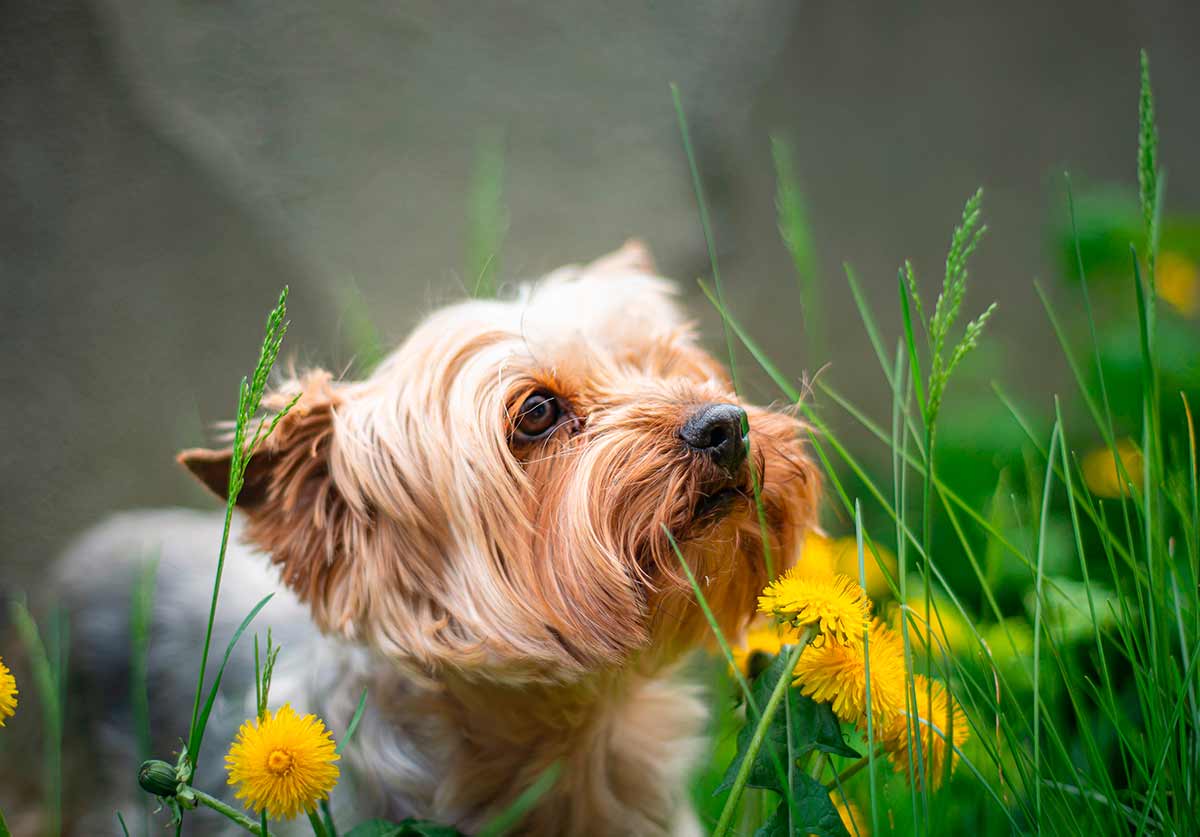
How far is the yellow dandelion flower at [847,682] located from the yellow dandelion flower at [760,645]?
0.05m

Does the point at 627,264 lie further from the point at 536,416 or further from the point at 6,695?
the point at 6,695

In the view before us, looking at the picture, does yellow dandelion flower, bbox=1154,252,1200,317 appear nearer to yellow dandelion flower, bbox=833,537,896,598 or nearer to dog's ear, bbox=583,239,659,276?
yellow dandelion flower, bbox=833,537,896,598

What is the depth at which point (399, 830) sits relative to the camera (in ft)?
4.79

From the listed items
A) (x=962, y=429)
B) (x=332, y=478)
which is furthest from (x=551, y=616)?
(x=962, y=429)

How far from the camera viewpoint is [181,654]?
235cm

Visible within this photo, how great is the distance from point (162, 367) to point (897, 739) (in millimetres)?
2360

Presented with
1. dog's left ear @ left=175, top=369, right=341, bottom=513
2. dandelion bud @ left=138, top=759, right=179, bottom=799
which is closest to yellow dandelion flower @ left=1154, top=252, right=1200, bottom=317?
dog's left ear @ left=175, top=369, right=341, bottom=513

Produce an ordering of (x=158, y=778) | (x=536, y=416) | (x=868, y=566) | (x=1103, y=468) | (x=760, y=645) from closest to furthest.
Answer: (x=158, y=778)
(x=760, y=645)
(x=536, y=416)
(x=868, y=566)
(x=1103, y=468)

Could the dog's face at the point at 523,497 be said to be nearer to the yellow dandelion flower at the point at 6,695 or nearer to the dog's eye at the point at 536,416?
the dog's eye at the point at 536,416

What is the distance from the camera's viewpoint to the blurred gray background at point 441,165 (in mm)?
2537

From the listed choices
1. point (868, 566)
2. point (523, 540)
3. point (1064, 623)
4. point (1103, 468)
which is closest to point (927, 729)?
point (1064, 623)

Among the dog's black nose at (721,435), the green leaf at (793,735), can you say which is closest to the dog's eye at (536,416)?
the dog's black nose at (721,435)

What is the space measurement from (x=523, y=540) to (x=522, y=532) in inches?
0.5

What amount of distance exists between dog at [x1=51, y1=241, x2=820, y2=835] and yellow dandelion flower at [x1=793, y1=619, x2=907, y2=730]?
0.32m
